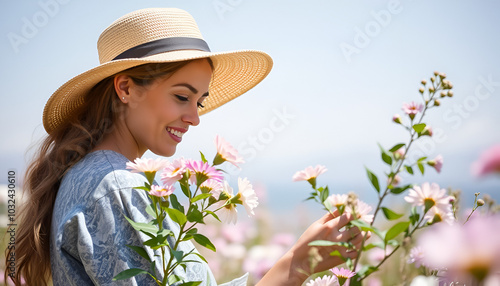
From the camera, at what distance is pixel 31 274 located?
53.8 inches

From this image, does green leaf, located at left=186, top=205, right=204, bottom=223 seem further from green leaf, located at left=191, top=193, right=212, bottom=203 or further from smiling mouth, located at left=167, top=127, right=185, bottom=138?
smiling mouth, located at left=167, top=127, right=185, bottom=138

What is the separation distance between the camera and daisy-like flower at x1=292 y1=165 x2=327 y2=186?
838 mm

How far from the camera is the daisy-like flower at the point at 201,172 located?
0.84m

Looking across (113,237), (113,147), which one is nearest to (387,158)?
(113,237)

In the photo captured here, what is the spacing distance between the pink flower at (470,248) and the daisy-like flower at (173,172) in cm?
58

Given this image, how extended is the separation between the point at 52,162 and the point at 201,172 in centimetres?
79

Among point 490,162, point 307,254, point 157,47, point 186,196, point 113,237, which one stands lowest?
point 307,254

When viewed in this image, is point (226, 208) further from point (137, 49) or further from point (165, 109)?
point (137, 49)

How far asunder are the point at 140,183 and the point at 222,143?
375 millimetres

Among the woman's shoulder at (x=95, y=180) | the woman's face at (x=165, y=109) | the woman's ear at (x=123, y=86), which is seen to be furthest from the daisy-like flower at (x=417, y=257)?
the woman's ear at (x=123, y=86)

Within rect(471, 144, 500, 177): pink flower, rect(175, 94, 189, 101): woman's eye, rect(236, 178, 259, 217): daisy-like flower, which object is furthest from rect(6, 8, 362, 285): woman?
rect(471, 144, 500, 177): pink flower

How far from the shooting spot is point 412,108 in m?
0.81

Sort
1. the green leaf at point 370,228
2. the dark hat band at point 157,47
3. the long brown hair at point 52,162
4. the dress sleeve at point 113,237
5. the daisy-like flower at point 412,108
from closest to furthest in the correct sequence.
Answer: the green leaf at point 370,228 → the daisy-like flower at point 412,108 → the dress sleeve at point 113,237 → the long brown hair at point 52,162 → the dark hat band at point 157,47

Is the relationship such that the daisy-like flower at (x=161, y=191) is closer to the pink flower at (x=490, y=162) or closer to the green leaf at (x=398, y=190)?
the green leaf at (x=398, y=190)
